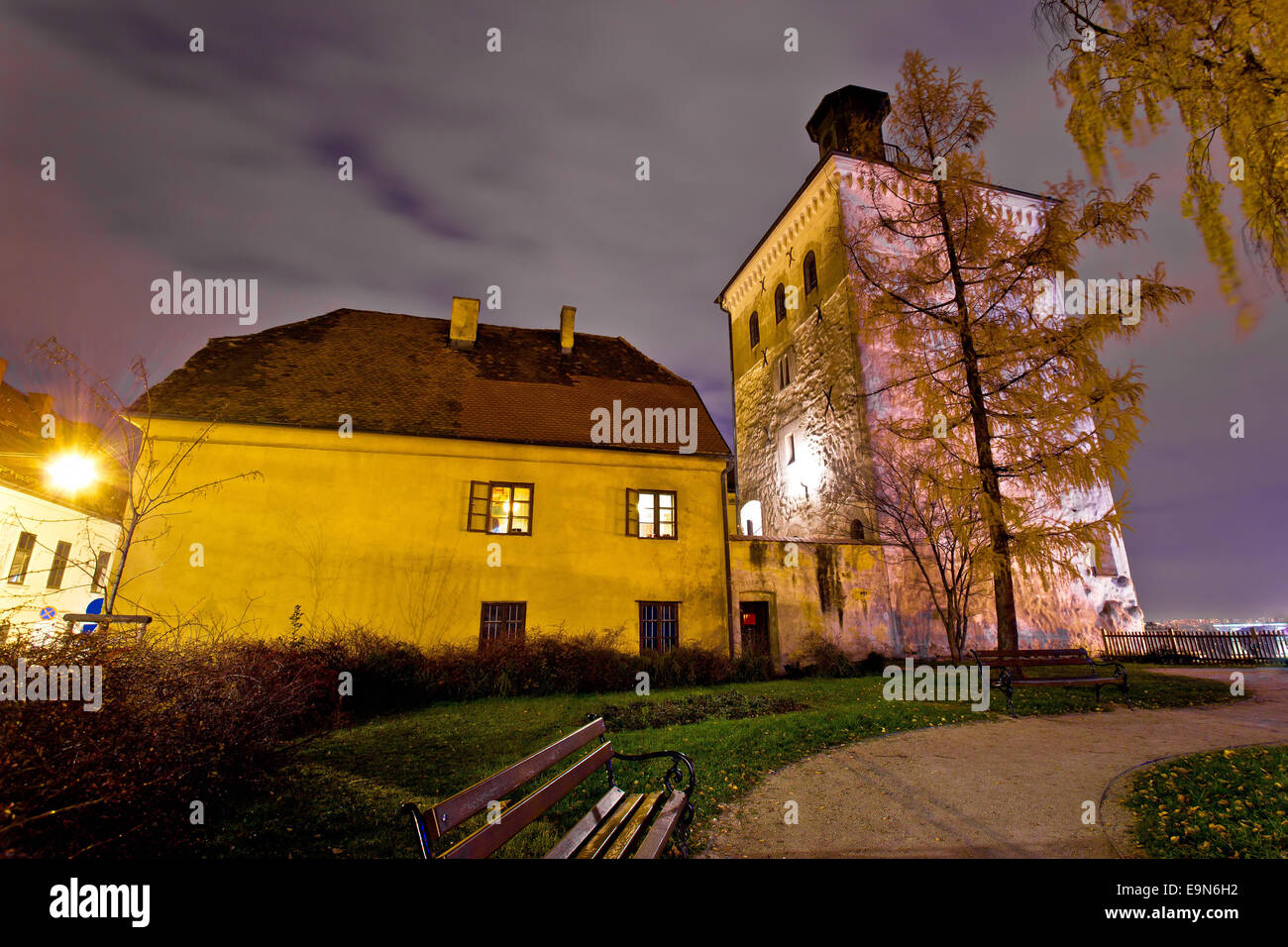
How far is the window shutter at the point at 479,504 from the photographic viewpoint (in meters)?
16.4

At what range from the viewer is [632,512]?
57.6ft

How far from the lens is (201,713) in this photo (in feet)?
19.2

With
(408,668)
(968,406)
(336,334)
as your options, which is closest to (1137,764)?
(968,406)

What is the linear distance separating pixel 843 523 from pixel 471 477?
44.0 feet

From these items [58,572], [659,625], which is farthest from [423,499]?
[58,572]

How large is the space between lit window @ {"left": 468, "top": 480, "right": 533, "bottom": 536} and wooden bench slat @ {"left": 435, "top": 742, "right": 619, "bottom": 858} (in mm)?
12730

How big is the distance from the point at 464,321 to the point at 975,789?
2004 cm

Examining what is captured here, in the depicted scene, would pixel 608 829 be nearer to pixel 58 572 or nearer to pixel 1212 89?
pixel 1212 89

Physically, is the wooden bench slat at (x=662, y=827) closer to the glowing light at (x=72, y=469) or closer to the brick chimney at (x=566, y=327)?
the glowing light at (x=72, y=469)

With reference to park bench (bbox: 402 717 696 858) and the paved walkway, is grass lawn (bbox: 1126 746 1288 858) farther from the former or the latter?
park bench (bbox: 402 717 696 858)

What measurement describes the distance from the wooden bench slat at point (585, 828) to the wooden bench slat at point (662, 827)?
368 millimetres

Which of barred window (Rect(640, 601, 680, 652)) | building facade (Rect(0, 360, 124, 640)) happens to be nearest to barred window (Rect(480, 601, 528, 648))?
barred window (Rect(640, 601, 680, 652))

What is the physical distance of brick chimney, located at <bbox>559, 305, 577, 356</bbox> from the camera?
21.4 m
